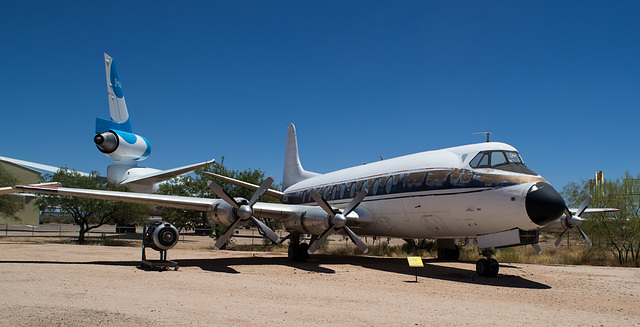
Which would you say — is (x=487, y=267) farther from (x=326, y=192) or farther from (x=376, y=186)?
(x=326, y=192)

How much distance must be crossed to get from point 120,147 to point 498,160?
26.4m

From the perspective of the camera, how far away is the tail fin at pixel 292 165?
27.2m

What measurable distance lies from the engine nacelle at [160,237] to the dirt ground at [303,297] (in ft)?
3.37

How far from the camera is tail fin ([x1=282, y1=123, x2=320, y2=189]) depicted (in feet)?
89.1

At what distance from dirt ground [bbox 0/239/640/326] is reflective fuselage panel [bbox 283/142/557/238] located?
1.64m

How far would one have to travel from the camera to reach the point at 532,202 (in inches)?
460

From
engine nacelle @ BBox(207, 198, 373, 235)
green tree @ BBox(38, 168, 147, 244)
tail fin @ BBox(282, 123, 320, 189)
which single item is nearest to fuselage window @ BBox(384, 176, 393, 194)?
engine nacelle @ BBox(207, 198, 373, 235)

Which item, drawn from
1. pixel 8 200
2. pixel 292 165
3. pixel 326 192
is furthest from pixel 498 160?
pixel 8 200

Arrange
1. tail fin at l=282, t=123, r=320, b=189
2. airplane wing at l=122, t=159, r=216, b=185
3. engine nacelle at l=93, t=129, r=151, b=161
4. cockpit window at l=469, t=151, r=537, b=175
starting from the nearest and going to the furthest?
cockpit window at l=469, t=151, r=537, b=175 → tail fin at l=282, t=123, r=320, b=189 → airplane wing at l=122, t=159, r=216, b=185 → engine nacelle at l=93, t=129, r=151, b=161

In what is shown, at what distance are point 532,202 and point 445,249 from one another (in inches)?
357

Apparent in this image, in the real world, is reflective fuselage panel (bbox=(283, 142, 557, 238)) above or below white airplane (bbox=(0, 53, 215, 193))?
below

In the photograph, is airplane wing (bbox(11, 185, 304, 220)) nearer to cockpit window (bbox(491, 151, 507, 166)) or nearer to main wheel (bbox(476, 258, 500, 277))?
main wheel (bbox(476, 258, 500, 277))

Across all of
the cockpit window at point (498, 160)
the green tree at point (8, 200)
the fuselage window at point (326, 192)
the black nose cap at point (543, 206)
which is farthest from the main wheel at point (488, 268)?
the green tree at point (8, 200)

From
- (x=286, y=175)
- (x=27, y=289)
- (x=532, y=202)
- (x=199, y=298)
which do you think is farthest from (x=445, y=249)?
(x=27, y=289)
